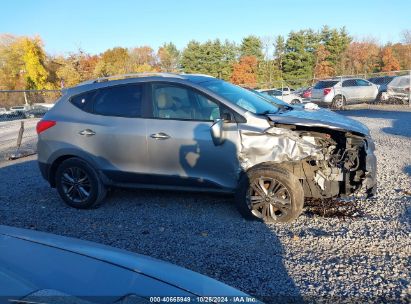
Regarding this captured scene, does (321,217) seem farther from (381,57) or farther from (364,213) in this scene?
(381,57)

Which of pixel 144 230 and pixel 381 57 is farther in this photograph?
pixel 381 57

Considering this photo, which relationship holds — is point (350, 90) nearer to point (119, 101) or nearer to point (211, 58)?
point (119, 101)

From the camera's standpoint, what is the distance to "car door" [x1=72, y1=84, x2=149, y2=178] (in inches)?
194

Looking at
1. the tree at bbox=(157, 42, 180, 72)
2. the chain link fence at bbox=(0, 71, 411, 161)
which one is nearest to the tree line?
the tree at bbox=(157, 42, 180, 72)

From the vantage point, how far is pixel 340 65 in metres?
50.2

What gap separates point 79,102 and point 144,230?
7.11ft

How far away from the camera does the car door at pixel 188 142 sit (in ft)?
14.9

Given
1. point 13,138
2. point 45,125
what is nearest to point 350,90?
point 13,138

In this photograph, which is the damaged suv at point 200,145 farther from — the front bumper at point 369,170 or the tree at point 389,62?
the tree at point 389,62

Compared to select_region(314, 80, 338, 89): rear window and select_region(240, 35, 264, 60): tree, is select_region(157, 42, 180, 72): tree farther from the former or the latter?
select_region(314, 80, 338, 89): rear window

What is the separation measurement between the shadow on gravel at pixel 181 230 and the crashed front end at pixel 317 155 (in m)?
0.79

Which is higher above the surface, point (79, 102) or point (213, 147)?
point (79, 102)

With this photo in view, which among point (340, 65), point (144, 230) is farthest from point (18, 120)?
point (340, 65)

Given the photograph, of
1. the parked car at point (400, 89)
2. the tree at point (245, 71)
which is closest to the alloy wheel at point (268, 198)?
the parked car at point (400, 89)
